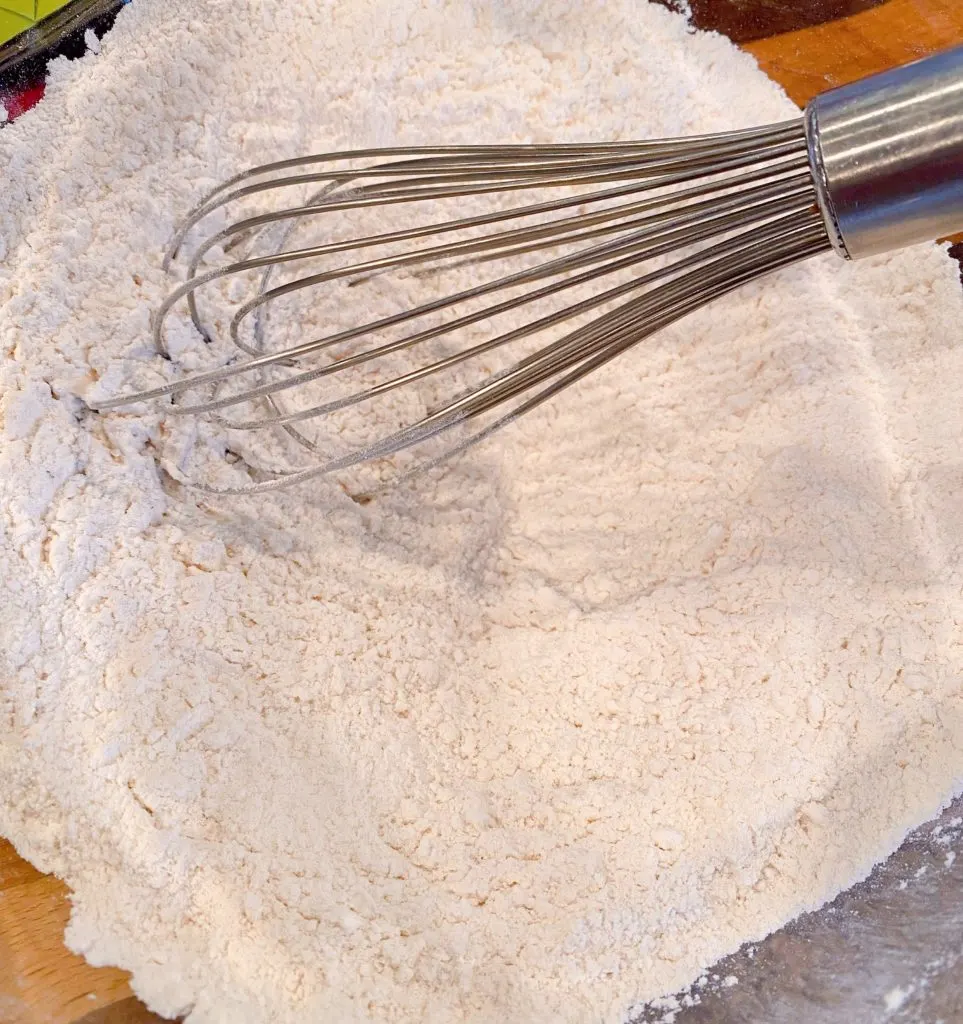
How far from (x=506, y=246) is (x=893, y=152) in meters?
0.36

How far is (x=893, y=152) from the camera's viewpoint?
56 centimetres

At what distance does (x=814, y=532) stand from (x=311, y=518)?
481 mm

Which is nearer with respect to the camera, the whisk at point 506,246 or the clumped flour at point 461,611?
the whisk at point 506,246

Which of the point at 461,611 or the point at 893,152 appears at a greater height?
the point at 893,152

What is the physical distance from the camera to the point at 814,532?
0.86m

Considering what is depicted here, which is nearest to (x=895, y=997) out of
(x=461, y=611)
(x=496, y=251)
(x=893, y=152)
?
(x=461, y=611)

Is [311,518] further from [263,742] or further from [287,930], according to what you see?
[287,930]

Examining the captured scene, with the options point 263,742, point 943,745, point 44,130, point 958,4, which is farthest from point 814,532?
point 44,130

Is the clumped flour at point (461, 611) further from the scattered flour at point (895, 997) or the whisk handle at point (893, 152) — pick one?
the whisk handle at point (893, 152)

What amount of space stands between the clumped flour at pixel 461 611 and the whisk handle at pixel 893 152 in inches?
13.6

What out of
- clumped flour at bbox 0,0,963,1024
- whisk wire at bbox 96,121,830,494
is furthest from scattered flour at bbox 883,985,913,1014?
whisk wire at bbox 96,121,830,494

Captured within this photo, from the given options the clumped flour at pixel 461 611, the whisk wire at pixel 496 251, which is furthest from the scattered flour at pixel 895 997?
the whisk wire at pixel 496 251

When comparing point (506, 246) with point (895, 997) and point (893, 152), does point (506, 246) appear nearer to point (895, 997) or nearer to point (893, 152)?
point (893, 152)

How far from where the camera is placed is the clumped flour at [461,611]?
739mm
